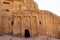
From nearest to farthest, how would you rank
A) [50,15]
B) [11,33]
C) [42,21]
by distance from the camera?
[11,33]
[42,21]
[50,15]

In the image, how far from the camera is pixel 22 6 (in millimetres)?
46219

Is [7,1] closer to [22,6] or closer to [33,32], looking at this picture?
[22,6]

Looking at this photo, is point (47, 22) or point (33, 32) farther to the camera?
point (47, 22)

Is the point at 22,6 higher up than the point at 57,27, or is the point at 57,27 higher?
the point at 22,6

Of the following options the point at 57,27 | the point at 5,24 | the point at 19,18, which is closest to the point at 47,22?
the point at 57,27

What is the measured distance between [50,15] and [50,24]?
9.24ft

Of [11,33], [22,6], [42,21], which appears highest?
[22,6]

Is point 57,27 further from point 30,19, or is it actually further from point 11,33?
point 11,33

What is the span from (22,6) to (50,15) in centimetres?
810

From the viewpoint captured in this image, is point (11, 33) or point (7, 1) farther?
point (7, 1)

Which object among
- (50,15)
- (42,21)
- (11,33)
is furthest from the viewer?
(50,15)

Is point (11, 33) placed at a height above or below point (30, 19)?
below

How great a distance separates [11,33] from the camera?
40.6 meters

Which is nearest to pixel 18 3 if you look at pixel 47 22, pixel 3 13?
pixel 3 13
